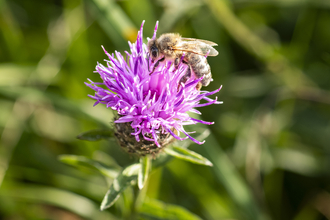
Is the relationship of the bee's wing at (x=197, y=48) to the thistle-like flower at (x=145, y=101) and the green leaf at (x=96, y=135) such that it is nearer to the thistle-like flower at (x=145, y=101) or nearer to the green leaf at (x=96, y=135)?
the thistle-like flower at (x=145, y=101)

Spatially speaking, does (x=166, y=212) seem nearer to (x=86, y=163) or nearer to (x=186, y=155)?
(x=186, y=155)

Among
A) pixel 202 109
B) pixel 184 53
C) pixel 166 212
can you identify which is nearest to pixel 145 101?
pixel 184 53

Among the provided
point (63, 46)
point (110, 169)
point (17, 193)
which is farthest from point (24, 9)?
point (110, 169)

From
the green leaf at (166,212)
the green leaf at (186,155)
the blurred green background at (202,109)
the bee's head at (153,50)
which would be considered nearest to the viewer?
the green leaf at (186,155)

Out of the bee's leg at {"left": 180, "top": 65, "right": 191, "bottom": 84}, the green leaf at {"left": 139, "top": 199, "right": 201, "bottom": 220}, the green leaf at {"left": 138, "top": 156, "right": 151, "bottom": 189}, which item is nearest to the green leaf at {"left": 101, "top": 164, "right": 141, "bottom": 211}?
the green leaf at {"left": 138, "top": 156, "right": 151, "bottom": 189}

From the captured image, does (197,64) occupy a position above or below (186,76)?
above

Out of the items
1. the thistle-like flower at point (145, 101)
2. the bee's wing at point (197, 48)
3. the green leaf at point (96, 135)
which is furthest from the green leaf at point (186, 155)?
the bee's wing at point (197, 48)

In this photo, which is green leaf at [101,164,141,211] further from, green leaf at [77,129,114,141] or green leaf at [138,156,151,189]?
green leaf at [77,129,114,141]
